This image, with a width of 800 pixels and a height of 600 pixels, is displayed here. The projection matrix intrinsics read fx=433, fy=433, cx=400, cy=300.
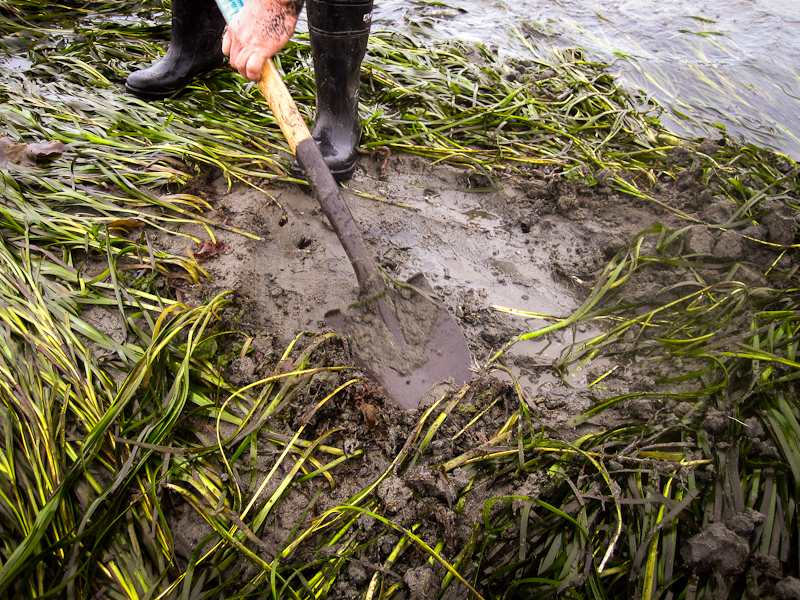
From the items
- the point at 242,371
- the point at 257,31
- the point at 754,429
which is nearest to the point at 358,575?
the point at 242,371

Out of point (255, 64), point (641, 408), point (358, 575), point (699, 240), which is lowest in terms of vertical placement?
point (358, 575)

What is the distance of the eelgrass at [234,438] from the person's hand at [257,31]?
2.28ft

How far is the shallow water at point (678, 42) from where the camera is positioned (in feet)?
12.0

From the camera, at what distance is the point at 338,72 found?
2518 mm

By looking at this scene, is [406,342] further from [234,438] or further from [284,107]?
[284,107]

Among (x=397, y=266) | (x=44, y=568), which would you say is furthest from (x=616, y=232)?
(x=44, y=568)

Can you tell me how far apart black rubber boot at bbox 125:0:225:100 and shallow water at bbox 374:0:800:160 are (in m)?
1.78

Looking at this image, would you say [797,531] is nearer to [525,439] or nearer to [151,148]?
[525,439]

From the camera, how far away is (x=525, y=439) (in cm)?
166

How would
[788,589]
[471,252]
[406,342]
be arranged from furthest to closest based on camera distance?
[471,252] → [406,342] → [788,589]

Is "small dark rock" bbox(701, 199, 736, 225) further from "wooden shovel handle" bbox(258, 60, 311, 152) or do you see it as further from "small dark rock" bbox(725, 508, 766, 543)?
"wooden shovel handle" bbox(258, 60, 311, 152)

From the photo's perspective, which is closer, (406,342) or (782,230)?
(406,342)

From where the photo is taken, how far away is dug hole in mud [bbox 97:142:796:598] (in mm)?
1474

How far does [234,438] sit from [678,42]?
5529 mm
